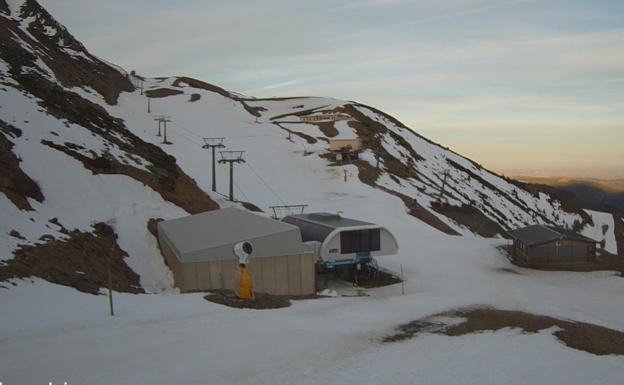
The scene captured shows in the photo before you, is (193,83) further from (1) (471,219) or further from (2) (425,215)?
(2) (425,215)

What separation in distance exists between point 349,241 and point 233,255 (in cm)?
744

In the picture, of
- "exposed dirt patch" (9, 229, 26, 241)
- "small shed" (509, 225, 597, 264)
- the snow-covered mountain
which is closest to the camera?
"exposed dirt patch" (9, 229, 26, 241)

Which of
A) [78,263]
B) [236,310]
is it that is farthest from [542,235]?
[78,263]

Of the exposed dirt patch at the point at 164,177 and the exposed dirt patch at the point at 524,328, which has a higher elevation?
the exposed dirt patch at the point at 164,177

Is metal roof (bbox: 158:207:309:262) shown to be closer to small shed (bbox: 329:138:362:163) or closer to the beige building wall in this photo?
the beige building wall

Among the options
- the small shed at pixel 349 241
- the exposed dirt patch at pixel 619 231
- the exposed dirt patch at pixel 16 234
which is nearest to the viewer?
the exposed dirt patch at pixel 16 234

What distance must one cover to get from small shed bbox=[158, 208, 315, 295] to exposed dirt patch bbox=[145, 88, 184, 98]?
71.0 metres

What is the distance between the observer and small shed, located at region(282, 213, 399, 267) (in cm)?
2481

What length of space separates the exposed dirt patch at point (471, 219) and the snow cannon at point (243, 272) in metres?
38.0

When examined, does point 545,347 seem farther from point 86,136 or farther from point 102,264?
point 86,136

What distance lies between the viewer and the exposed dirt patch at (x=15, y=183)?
1875cm

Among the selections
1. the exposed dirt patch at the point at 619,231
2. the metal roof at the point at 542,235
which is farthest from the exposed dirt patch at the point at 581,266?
the exposed dirt patch at the point at 619,231

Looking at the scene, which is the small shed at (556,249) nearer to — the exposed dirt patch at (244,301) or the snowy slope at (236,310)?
the snowy slope at (236,310)

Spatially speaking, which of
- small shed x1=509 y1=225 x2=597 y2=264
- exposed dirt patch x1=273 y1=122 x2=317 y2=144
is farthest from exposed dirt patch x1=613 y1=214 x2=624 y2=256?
exposed dirt patch x1=273 y1=122 x2=317 y2=144
